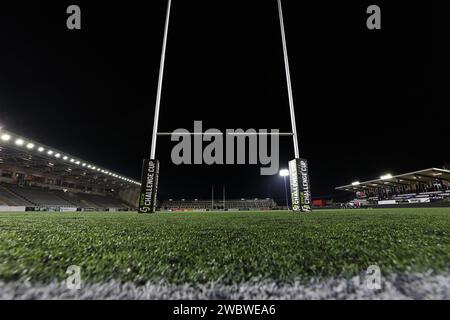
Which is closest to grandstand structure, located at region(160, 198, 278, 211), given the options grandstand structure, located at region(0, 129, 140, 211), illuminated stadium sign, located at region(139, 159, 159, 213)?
grandstand structure, located at region(0, 129, 140, 211)

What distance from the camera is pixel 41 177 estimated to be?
2177cm

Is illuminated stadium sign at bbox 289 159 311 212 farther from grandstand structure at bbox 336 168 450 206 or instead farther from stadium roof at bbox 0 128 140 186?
grandstand structure at bbox 336 168 450 206

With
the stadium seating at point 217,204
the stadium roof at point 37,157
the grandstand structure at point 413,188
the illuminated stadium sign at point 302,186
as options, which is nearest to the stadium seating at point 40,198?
the stadium roof at point 37,157

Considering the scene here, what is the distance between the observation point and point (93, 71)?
9.69 metres

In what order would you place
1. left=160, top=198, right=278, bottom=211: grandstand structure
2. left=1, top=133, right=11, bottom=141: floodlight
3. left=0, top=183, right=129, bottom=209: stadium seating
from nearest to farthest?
left=1, top=133, right=11, bottom=141: floodlight, left=0, top=183, right=129, bottom=209: stadium seating, left=160, top=198, right=278, bottom=211: grandstand structure

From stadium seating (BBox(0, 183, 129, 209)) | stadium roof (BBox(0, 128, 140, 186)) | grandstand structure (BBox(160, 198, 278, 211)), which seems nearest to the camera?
stadium roof (BBox(0, 128, 140, 186))

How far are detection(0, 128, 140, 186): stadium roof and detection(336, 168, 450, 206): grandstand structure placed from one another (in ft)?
97.9

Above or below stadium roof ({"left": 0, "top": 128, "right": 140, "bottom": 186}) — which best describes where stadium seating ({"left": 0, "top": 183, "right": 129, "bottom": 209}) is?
below

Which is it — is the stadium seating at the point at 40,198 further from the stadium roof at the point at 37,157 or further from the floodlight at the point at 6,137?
the floodlight at the point at 6,137

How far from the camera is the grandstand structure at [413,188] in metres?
21.1

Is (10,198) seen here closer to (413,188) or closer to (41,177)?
(41,177)

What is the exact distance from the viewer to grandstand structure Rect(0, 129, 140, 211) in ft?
46.1

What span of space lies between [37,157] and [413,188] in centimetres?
4221
